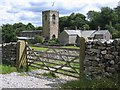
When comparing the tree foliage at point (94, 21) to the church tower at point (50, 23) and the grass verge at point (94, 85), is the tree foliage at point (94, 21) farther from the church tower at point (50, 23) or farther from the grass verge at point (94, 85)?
the grass verge at point (94, 85)

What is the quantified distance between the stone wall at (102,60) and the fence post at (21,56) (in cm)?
404

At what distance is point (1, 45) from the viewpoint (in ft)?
47.7

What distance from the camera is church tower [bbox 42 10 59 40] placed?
81.8 m

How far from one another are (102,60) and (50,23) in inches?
2879

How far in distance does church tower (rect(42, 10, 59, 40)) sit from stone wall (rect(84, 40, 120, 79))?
72483 millimetres

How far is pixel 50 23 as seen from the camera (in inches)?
3209

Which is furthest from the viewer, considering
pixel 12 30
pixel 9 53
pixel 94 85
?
pixel 12 30

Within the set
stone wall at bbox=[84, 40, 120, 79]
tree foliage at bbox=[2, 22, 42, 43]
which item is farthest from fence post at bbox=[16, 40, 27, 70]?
tree foliage at bbox=[2, 22, 42, 43]

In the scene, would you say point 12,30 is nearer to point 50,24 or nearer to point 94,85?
point 50,24

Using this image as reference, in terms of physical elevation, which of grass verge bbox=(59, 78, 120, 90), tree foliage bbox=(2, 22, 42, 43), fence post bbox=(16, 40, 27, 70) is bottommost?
grass verge bbox=(59, 78, 120, 90)

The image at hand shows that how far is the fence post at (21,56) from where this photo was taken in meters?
12.5

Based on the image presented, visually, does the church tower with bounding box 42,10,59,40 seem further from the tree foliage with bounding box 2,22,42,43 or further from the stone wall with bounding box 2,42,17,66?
the stone wall with bounding box 2,42,17,66

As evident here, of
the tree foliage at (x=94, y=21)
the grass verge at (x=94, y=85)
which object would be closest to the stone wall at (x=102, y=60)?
the grass verge at (x=94, y=85)

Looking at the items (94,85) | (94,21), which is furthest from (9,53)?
(94,21)
